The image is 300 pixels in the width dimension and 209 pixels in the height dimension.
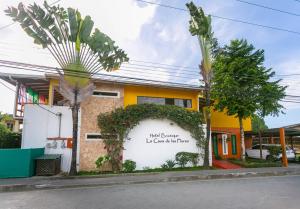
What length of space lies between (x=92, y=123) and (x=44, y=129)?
2.92m

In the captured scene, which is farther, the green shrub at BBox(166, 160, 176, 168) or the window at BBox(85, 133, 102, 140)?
the green shrub at BBox(166, 160, 176, 168)

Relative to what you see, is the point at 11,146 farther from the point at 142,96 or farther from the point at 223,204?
the point at 223,204

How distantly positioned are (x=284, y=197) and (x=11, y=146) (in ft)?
49.8

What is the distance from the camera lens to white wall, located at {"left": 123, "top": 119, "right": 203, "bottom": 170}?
1568cm

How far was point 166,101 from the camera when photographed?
17984 millimetres

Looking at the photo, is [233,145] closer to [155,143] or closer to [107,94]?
[155,143]

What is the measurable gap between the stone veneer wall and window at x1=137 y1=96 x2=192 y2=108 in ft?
5.95

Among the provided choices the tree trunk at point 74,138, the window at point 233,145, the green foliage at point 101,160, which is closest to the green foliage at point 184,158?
the green foliage at point 101,160

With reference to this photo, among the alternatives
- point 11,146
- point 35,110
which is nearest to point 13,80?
point 35,110

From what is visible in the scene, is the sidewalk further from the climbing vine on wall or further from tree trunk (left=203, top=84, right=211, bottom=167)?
tree trunk (left=203, top=84, right=211, bottom=167)

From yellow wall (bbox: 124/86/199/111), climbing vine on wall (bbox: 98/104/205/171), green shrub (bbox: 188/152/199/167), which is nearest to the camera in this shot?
climbing vine on wall (bbox: 98/104/205/171)

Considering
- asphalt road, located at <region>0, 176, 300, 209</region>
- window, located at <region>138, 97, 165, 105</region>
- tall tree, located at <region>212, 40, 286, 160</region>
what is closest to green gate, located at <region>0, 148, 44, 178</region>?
asphalt road, located at <region>0, 176, 300, 209</region>

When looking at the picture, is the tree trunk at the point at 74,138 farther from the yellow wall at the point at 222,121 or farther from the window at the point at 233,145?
the window at the point at 233,145

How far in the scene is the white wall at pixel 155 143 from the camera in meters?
15.7
